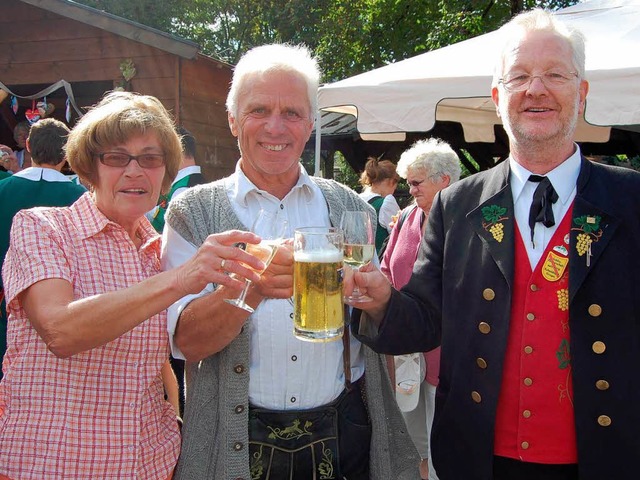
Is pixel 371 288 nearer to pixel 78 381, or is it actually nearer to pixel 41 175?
pixel 78 381

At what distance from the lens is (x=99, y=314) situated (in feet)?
4.97

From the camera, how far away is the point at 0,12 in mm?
7848

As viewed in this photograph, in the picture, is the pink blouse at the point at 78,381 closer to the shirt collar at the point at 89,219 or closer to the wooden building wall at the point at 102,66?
the shirt collar at the point at 89,219

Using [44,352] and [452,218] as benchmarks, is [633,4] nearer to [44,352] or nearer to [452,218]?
[452,218]

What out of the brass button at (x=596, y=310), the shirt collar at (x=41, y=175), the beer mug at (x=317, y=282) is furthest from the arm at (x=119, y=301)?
the shirt collar at (x=41, y=175)

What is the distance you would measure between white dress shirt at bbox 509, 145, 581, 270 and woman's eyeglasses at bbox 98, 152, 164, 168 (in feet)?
3.89

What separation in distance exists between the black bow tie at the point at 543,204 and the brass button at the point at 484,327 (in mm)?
285

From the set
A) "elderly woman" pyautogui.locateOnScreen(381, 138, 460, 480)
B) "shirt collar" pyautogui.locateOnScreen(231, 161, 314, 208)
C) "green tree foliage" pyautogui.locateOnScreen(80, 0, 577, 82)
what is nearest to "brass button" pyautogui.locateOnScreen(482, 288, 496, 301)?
"shirt collar" pyautogui.locateOnScreen(231, 161, 314, 208)

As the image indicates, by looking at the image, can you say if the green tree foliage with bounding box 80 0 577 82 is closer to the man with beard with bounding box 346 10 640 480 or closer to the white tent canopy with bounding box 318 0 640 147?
the white tent canopy with bounding box 318 0 640 147

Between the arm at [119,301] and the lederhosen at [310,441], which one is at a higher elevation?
the arm at [119,301]

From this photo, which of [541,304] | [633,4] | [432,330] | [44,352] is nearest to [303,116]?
[432,330]

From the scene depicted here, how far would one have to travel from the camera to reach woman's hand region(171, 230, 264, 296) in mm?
1413

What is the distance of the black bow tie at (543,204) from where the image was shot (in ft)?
5.65

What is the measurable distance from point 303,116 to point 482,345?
941 millimetres
